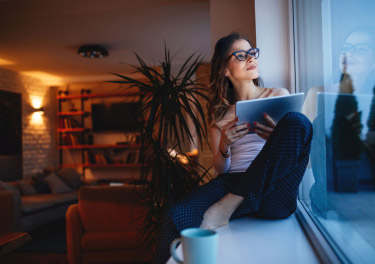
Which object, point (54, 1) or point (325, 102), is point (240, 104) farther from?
point (54, 1)

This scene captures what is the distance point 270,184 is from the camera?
3.88 ft

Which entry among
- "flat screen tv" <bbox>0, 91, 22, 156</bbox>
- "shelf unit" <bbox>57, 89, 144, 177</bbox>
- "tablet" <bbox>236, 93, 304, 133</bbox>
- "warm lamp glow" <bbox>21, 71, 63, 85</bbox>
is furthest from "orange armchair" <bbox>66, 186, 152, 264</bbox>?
"warm lamp glow" <bbox>21, 71, 63, 85</bbox>

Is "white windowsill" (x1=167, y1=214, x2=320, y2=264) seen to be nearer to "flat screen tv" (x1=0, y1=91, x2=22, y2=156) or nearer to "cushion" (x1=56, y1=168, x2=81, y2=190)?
"cushion" (x1=56, y1=168, x2=81, y2=190)

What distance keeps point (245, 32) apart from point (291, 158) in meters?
1.56

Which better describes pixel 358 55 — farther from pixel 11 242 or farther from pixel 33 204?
pixel 33 204

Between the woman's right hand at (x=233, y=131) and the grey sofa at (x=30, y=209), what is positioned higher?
the woman's right hand at (x=233, y=131)

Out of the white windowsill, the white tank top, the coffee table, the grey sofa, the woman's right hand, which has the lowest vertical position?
the grey sofa

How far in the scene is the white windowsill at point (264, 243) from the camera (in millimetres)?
918

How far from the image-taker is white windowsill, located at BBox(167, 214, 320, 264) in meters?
0.92

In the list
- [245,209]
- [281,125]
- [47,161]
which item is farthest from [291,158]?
[47,161]

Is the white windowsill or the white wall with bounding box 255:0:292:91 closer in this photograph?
the white windowsill

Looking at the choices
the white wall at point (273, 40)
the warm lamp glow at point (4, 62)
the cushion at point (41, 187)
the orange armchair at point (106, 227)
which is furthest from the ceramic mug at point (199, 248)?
the warm lamp glow at point (4, 62)

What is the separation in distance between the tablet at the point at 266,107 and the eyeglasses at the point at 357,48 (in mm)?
232

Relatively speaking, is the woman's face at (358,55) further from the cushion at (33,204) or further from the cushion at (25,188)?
the cushion at (25,188)
